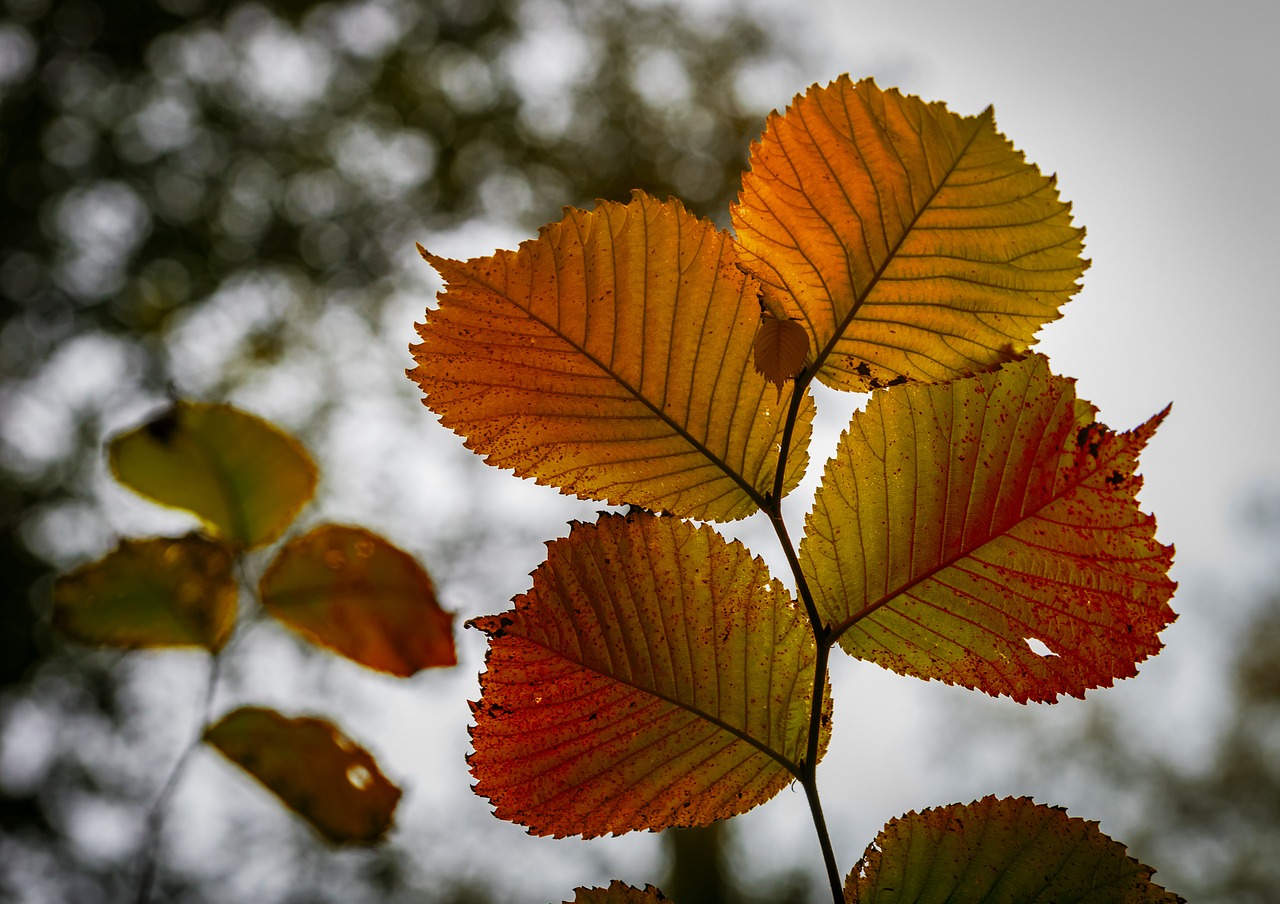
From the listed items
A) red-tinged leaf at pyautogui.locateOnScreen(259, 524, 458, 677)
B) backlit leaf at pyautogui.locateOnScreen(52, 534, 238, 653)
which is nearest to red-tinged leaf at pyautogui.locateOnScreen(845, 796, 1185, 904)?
red-tinged leaf at pyautogui.locateOnScreen(259, 524, 458, 677)

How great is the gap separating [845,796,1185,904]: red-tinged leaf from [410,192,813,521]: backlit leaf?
9 centimetres

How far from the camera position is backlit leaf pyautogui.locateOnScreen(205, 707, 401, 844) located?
405 millimetres

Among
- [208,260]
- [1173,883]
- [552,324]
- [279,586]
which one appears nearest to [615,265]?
[552,324]

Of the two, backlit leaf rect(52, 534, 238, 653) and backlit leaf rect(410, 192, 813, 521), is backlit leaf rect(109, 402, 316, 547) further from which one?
backlit leaf rect(410, 192, 813, 521)

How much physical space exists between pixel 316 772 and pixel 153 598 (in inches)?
5.1

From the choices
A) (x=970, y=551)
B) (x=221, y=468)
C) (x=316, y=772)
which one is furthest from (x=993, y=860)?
(x=221, y=468)

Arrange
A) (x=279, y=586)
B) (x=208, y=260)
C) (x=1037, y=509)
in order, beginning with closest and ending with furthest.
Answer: (x=1037, y=509) → (x=279, y=586) → (x=208, y=260)

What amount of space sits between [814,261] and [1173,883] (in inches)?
194

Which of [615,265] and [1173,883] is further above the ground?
[1173,883]

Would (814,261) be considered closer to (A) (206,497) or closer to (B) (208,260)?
(A) (206,497)

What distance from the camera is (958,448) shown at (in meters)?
0.22

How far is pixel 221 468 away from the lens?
0.48 metres

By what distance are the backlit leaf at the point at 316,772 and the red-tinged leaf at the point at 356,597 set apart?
4cm

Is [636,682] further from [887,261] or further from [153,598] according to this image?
[153,598]
